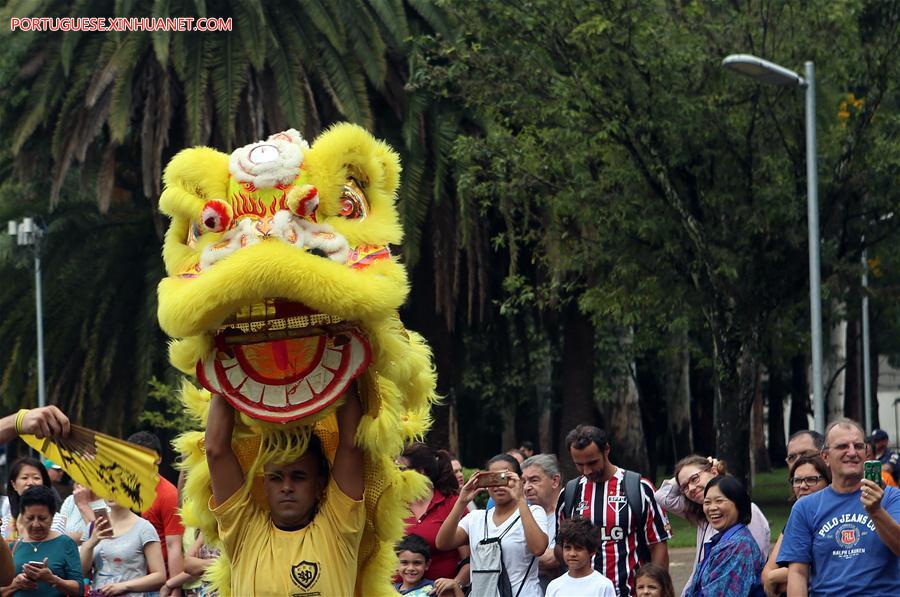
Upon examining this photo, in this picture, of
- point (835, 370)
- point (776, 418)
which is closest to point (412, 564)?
point (835, 370)

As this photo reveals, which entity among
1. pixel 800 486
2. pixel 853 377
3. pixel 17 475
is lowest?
pixel 800 486

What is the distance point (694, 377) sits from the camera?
3812 centimetres

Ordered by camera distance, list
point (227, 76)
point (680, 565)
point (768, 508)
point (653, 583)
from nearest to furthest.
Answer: point (653, 583)
point (680, 565)
point (227, 76)
point (768, 508)

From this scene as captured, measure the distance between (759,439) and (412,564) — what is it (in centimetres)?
3372

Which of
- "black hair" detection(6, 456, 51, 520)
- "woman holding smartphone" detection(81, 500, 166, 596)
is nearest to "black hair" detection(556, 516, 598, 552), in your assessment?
"woman holding smartphone" detection(81, 500, 166, 596)

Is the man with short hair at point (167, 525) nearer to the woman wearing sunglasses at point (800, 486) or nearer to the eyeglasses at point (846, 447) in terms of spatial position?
the woman wearing sunglasses at point (800, 486)

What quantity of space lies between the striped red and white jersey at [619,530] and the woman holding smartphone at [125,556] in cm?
256

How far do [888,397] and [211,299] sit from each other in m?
67.3

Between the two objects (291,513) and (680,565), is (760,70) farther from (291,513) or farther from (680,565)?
(291,513)

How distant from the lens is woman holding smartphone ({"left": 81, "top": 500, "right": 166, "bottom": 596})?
9.38 m

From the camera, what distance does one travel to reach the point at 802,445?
31.0 feet

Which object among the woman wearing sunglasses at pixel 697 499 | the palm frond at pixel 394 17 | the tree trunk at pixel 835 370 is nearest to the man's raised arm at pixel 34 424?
the woman wearing sunglasses at pixel 697 499

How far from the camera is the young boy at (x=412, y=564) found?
29.9ft

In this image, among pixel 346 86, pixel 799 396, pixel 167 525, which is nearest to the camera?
pixel 167 525
